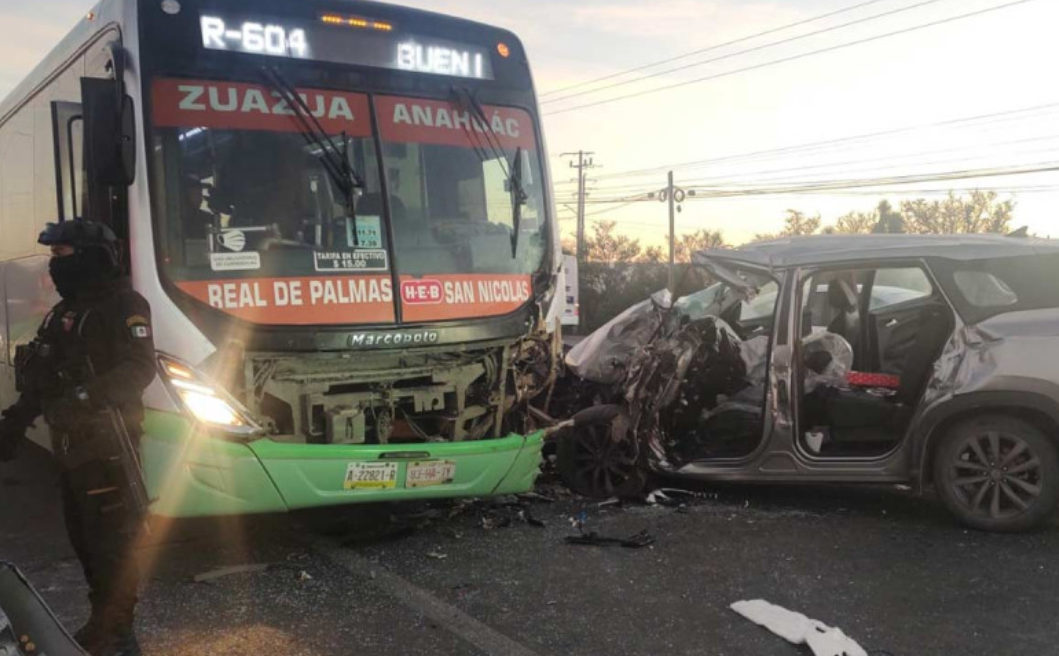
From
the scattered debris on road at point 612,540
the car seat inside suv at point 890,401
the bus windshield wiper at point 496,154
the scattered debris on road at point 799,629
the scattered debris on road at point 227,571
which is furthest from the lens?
the car seat inside suv at point 890,401

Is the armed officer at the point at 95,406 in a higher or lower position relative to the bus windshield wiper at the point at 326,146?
lower

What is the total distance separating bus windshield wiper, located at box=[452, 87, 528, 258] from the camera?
18.2 ft

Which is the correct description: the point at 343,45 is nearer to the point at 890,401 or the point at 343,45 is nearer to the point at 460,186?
the point at 460,186

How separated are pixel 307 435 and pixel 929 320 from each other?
4.06m

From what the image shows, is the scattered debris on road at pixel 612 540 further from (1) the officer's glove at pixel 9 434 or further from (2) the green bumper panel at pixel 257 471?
(1) the officer's glove at pixel 9 434

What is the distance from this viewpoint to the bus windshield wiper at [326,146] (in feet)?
16.1

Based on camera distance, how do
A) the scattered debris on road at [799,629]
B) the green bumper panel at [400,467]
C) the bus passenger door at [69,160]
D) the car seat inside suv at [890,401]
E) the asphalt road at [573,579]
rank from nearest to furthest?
1. the scattered debris on road at [799,629]
2. the asphalt road at [573,579]
3. the green bumper panel at [400,467]
4. the bus passenger door at [69,160]
5. the car seat inside suv at [890,401]

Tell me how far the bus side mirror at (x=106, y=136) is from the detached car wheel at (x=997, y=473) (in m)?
4.89

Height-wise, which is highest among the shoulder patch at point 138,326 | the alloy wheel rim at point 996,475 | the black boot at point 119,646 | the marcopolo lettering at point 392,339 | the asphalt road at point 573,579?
the shoulder patch at point 138,326

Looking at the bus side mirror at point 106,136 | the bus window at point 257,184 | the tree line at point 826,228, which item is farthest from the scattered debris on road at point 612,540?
the tree line at point 826,228

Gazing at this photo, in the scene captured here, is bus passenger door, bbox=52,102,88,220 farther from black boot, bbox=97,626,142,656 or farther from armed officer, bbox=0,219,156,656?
black boot, bbox=97,626,142,656

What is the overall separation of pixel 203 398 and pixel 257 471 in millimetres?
452

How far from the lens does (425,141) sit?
5.32m

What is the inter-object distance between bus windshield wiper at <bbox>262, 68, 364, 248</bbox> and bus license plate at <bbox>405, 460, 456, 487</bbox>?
1.28m
